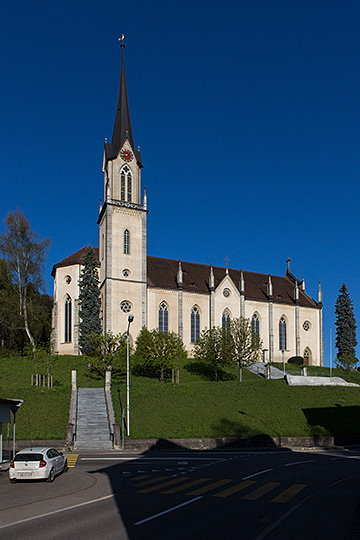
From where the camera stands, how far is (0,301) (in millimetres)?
59219

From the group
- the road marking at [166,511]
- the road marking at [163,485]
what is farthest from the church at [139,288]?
the road marking at [166,511]

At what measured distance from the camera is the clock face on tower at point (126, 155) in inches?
2596

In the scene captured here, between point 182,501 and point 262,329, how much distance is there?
61554 mm

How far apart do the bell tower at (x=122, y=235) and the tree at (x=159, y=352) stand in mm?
9061

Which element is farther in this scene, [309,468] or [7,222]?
[7,222]

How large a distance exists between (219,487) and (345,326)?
72.7m

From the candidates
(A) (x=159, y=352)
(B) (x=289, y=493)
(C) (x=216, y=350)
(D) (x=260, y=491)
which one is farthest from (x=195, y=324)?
(B) (x=289, y=493)

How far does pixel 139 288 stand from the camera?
63844mm

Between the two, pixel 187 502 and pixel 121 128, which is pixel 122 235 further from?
pixel 187 502

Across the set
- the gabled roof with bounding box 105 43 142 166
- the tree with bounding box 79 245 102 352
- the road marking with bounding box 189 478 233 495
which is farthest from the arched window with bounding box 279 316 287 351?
the road marking with bounding box 189 478 233 495

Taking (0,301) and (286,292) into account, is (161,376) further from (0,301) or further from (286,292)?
(286,292)

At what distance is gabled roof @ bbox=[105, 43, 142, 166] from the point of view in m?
66.6

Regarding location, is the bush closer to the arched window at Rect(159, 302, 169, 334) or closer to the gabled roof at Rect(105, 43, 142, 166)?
the arched window at Rect(159, 302, 169, 334)

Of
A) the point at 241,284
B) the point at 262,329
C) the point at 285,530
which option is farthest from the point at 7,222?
the point at 285,530
